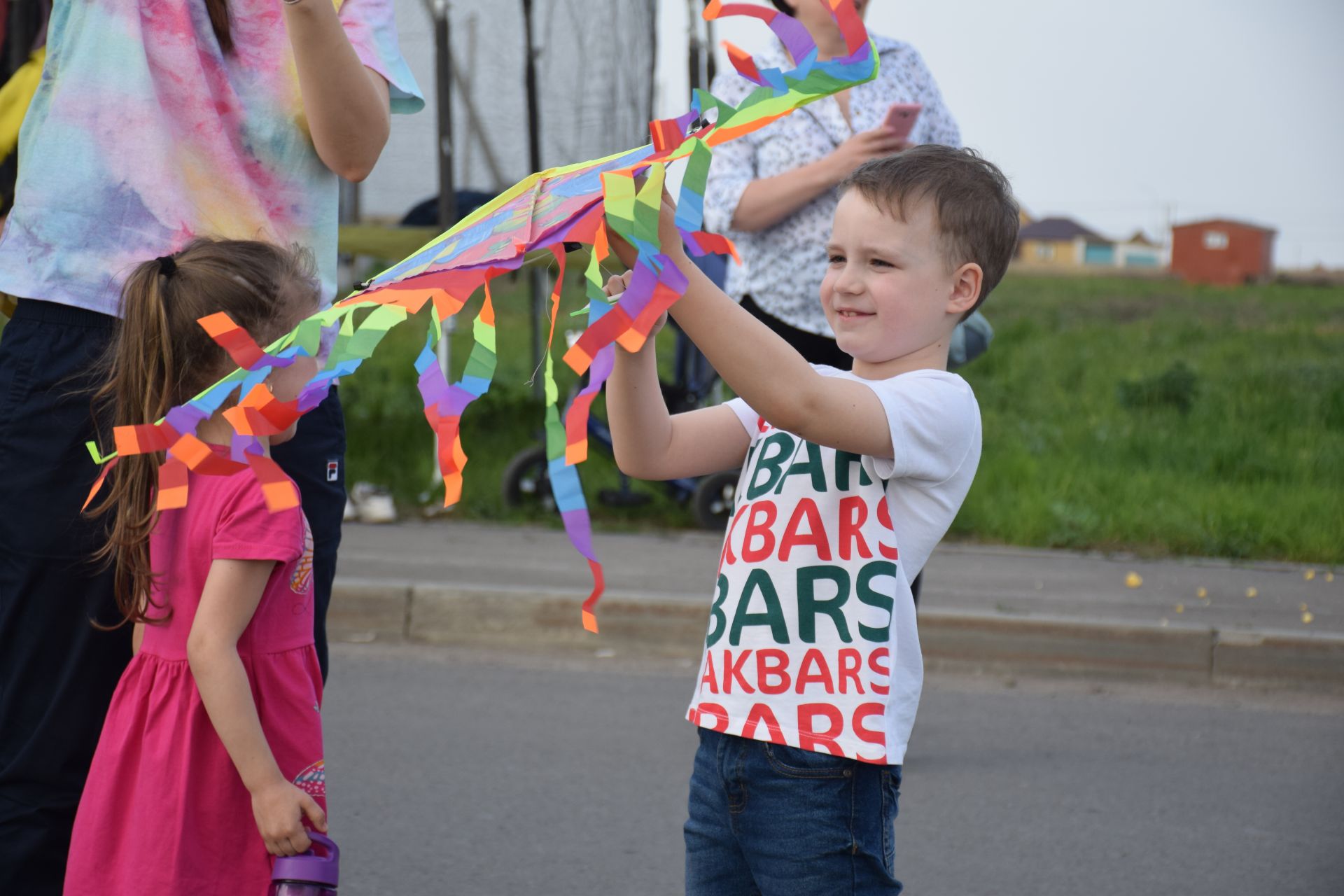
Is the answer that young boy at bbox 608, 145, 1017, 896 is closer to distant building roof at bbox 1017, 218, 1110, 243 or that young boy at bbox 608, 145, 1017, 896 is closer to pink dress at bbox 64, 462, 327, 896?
pink dress at bbox 64, 462, 327, 896

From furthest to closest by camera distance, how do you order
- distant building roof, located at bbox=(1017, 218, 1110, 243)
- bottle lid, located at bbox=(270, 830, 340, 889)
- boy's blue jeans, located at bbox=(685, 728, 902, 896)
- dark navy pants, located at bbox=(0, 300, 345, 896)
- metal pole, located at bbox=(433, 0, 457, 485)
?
distant building roof, located at bbox=(1017, 218, 1110, 243) → metal pole, located at bbox=(433, 0, 457, 485) → dark navy pants, located at bbox=(0, 300, 345, 896) → bottle lid, located at bbox=(270, 830, 340, 889) → boy's blue jeans, located at bbox=(685, 728, 902, 896)

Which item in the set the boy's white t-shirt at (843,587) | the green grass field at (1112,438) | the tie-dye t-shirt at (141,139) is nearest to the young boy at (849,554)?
the boy's white t-shirt at (843,587)

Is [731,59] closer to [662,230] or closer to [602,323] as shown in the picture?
[662,230]

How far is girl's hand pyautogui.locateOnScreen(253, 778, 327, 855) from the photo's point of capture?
1.83 metres

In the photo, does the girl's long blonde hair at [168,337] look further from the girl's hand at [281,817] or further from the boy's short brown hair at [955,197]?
the boy's short brown hair at [955,197]

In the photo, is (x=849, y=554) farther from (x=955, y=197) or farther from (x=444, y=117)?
(x=444, y=117)

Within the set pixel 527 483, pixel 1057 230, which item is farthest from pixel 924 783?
pixel 1057 230

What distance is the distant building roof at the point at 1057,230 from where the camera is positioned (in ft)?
229

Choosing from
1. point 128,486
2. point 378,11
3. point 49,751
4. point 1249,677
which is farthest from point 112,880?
point 1249,677

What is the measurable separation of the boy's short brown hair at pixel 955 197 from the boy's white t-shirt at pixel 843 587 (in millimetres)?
171

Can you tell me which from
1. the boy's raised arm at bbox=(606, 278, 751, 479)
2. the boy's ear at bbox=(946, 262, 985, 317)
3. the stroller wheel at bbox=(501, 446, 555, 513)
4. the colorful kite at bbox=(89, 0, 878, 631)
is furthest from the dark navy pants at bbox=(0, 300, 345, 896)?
the stroller wheel at bbox=(501, 446, 555, 513)

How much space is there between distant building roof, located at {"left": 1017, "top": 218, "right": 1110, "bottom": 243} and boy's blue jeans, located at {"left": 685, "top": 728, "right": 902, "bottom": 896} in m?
69.4

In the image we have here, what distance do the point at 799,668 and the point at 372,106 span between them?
3.31 ft

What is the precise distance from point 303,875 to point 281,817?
0.08 m
